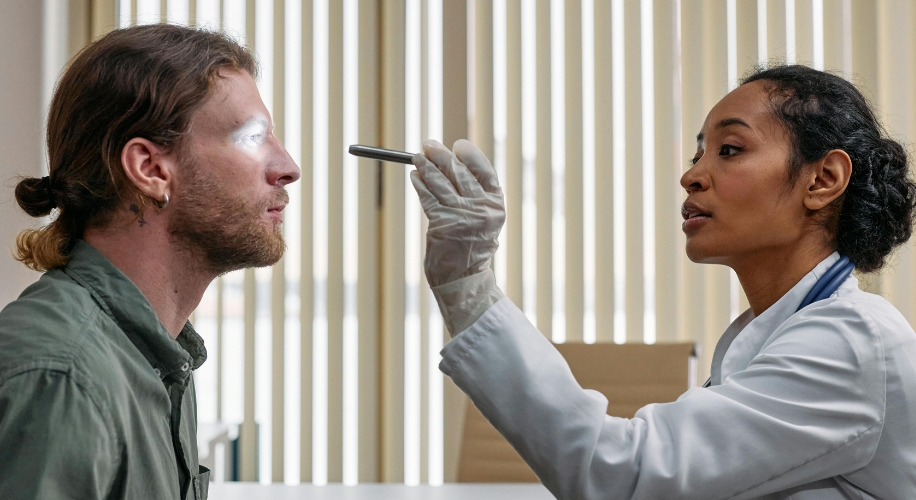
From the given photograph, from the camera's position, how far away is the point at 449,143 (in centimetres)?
314

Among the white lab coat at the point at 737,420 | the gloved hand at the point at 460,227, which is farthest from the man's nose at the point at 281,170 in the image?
the white lab coat at the point at 737,420

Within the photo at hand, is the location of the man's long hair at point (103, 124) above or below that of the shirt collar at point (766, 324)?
above

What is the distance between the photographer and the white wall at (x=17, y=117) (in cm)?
276

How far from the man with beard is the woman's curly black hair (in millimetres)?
798

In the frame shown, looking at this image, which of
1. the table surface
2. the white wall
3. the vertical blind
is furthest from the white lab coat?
the white wall

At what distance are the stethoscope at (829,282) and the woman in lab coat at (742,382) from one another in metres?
0.01

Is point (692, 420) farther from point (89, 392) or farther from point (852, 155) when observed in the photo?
point (89, 392)

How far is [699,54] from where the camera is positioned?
3127 millimetres

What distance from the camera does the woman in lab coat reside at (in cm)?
94

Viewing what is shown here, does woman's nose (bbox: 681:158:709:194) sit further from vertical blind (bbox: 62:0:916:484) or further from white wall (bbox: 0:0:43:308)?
white wall (bbox: 0:0:43:308)

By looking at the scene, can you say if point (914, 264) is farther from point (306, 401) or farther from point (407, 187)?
point (306, 401)

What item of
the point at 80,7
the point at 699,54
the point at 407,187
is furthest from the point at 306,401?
the point at 699,54

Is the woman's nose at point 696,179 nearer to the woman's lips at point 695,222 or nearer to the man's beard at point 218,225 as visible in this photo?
the woman's lips at point 695,222

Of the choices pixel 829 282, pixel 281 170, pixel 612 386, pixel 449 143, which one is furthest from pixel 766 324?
pixel 449 143
